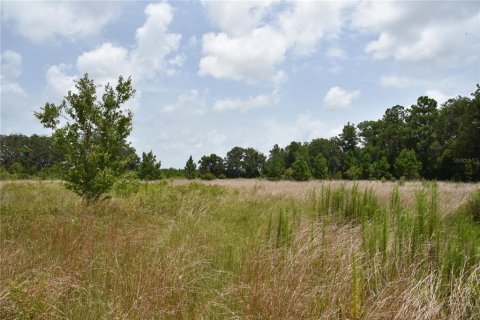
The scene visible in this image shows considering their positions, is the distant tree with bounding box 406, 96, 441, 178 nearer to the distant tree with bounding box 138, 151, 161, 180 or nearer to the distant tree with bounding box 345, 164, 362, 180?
the distant tree with bounding box 345, 164, 362, 180

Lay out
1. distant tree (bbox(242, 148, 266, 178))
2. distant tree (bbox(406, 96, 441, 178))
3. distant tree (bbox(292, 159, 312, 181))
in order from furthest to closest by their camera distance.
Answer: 1. distant tree (bbox(242, 148, 266, 178))
2. distant tree (bbox(406, 96, 441, 178))
3. distant tree (bbox(292, 159, 312, 181))

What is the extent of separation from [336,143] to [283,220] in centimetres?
6585

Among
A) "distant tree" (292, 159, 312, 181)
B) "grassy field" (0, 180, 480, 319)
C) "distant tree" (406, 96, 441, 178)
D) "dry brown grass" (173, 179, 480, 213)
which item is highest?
"distant tree" (406, 96, 441, 178)

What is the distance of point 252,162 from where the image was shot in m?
71.1

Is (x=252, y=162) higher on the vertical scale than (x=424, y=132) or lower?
lower

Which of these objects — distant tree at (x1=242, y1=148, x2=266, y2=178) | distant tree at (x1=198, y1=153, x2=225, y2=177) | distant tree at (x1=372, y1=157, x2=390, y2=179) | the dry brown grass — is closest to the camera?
the dry brown grass

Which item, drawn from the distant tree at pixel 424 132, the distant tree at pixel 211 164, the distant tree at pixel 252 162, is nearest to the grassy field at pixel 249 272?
the distant tree at pixel 424 132

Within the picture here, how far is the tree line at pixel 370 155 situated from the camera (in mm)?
35344

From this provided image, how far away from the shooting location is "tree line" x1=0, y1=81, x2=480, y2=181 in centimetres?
3534

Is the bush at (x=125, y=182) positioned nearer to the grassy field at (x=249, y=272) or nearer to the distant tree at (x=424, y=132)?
the grassy field at (x=249, y=272)

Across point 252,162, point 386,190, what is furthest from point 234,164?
point 386,190

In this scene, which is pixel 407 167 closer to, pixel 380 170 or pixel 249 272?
pixel 380 170

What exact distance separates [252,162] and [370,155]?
24597 mm

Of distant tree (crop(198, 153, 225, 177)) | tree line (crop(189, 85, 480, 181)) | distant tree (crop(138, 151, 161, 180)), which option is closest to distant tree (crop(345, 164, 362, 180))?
tree line (crop(189, 85, 480, 181))
